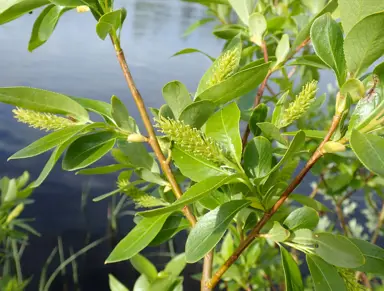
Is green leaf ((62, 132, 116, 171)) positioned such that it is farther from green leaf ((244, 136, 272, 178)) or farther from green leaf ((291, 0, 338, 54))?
green leaf ((291, 0, 338, 54))

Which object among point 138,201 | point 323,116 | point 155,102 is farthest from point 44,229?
point 138,201

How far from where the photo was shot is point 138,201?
1.91ft

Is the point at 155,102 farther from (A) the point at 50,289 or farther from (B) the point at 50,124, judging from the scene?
(B) the point at 50,124

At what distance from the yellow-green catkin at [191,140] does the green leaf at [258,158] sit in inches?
2.1

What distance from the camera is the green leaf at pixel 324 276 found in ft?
1.51

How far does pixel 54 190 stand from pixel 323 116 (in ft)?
8.77

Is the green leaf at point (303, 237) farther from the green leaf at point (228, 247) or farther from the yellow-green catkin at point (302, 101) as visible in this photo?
the green leaf at point (228, 247)

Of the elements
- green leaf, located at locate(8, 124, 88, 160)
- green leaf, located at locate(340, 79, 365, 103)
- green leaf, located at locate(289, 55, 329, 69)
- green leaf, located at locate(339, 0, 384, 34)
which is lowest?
green leaf, located at locate(340, 79, 365, 103)

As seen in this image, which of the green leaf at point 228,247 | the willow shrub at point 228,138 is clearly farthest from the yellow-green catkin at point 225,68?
the green leaf at point 228,247

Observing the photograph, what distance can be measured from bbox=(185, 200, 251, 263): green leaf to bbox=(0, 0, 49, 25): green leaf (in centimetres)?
34

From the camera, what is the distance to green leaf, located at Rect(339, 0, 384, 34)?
0.38 meters

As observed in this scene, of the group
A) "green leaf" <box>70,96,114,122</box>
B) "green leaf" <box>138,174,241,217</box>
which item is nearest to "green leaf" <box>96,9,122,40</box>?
"green leaf" <box>70,96,114,122</box>

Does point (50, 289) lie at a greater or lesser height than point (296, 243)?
lesser

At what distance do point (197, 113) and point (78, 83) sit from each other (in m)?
4.71
